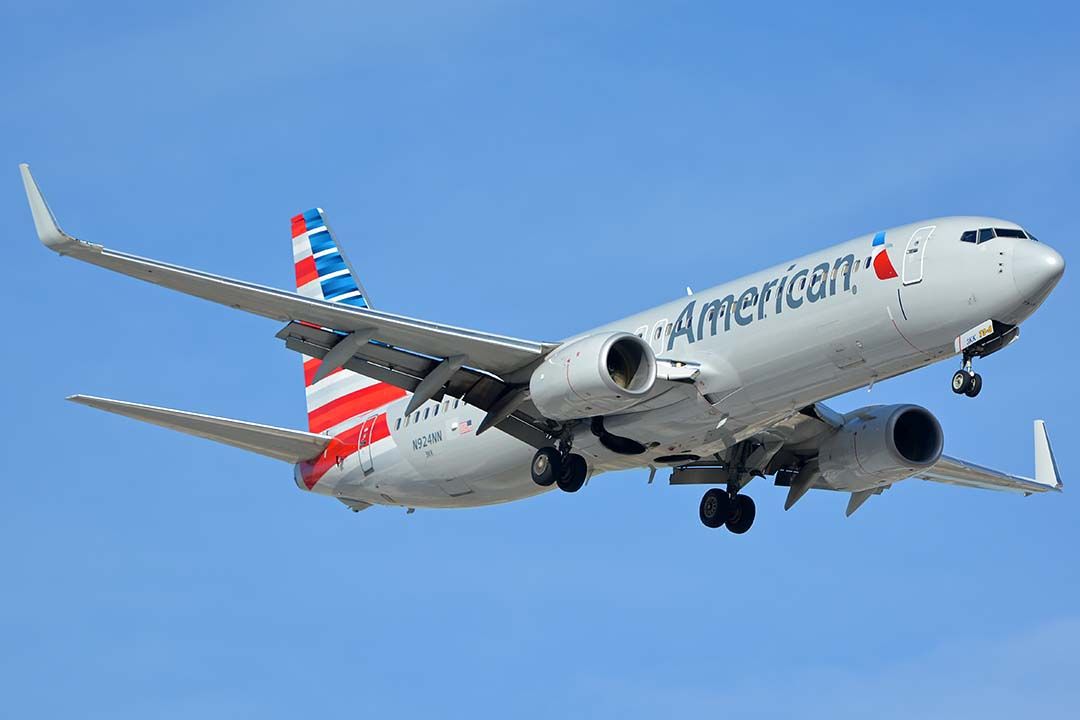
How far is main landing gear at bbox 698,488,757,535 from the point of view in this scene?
4291 cm

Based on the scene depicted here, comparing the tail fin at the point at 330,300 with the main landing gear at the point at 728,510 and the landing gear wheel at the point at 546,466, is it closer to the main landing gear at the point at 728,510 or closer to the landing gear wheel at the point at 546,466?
the landing gear wheel at the point at 546,466

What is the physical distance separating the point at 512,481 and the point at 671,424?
16.1 ft

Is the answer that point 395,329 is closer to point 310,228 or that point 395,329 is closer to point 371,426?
point 371,426

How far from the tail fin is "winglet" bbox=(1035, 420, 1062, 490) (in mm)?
16863

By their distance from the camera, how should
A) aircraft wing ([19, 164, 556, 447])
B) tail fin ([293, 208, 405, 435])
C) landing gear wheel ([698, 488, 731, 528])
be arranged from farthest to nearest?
tail fin ([293, 208, 405, 435])
landing gear wheel ([698, 488, 731, 528])
aircraft wing ([19, 164, 556, 447])

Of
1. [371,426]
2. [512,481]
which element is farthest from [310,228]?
[512,481]

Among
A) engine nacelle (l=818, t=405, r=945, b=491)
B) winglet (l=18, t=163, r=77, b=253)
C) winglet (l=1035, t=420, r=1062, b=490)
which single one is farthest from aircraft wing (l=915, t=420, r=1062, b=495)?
winglet (l=18, t=163, r=77, b=253)

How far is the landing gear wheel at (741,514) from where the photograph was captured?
4291 centimetres

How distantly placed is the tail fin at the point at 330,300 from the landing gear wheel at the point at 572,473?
21.1ft

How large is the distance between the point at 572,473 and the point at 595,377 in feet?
11.6

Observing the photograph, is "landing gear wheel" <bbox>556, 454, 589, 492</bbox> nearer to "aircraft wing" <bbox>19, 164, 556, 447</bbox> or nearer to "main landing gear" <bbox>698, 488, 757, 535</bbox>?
"aircraft wing" <bbox>19, 164, 556, 447</bbox>

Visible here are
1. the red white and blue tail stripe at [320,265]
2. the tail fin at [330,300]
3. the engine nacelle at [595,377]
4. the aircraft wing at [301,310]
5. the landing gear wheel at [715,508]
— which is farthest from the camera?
the red white and blue tail stripe at [320,265]

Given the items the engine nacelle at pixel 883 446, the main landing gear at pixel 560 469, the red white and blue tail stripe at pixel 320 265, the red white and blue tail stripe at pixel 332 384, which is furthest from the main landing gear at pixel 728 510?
the red white and blue tail stripe at pixel 320 265

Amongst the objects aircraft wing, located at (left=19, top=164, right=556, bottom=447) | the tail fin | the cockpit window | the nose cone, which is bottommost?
the nose cone
